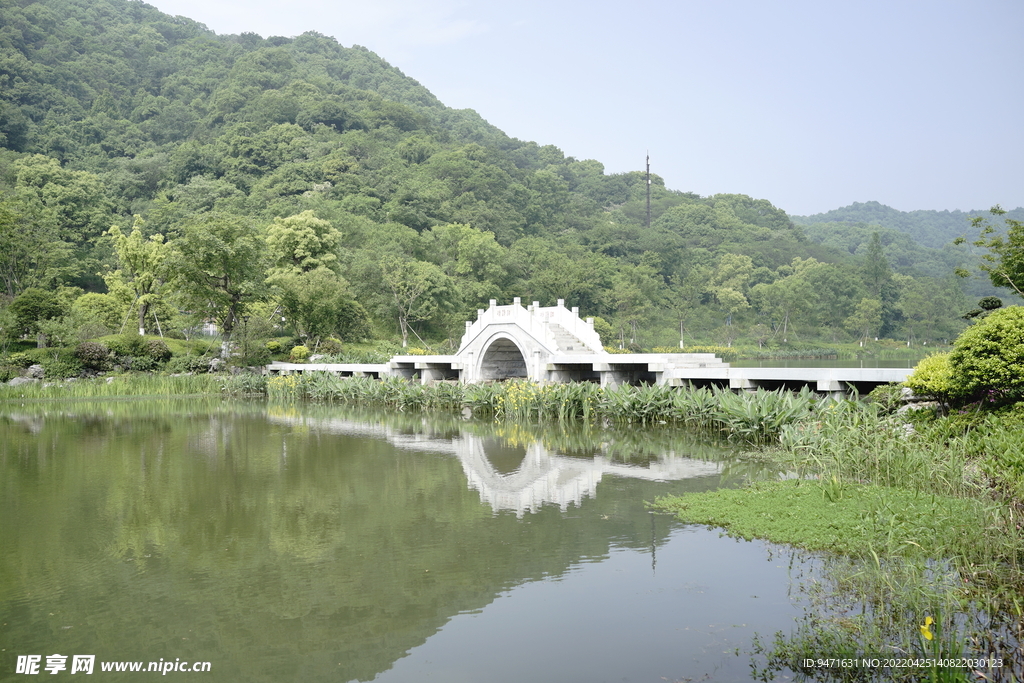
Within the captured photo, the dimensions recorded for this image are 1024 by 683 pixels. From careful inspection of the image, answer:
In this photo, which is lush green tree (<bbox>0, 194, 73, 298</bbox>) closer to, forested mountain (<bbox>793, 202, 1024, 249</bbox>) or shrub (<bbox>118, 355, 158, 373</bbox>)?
shrub (<bbox>118, 355, 158, 373</bbox>)

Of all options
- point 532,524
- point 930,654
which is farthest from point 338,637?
point 930,654

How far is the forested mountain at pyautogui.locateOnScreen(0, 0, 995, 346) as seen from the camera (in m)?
35.0

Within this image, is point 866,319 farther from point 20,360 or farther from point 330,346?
point 20,360

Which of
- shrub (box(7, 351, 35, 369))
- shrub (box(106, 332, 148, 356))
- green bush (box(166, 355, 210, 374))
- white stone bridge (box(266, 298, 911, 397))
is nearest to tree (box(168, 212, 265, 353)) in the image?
green bush (box(166, 355, 210, 374))

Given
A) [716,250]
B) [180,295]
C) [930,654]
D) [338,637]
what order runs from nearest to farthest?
[930,654] < [338,637] < [180,295] < [716,250]

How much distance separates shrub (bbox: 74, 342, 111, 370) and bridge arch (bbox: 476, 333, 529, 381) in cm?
1586

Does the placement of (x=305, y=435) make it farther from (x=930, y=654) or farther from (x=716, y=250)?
(x=716, y=250)

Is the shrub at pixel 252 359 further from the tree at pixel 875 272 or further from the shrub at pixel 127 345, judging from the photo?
the tree at pixel 875 272

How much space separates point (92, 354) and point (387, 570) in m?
27.3

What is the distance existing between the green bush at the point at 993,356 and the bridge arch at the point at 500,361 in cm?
1597

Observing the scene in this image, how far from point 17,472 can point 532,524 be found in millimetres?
9092

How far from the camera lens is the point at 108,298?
1355 inches

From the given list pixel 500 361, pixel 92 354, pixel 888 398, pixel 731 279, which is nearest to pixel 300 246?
pixel 92 354

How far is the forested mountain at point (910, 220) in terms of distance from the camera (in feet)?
357
